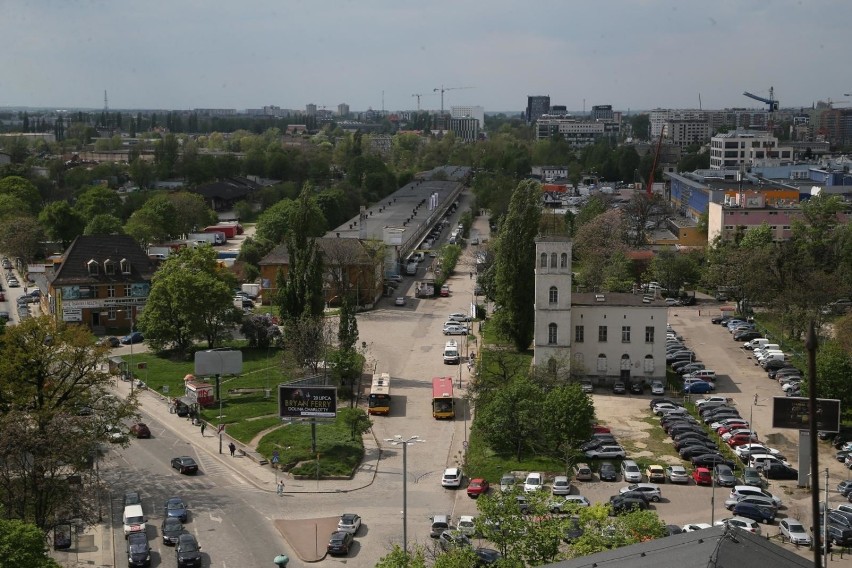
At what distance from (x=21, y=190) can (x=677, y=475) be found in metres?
62.8

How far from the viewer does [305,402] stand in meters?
30.1

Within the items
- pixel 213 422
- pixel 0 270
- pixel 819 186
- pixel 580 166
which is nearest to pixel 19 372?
pixel 213 422

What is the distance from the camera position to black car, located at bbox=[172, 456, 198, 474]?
1142 inches

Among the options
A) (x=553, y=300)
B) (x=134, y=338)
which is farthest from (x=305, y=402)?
(x=134, y=338)

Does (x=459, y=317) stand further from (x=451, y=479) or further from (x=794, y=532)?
(x=794, y=532)

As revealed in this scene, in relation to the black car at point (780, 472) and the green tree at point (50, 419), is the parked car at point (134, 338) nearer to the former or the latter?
the green tree at point (50, 419)

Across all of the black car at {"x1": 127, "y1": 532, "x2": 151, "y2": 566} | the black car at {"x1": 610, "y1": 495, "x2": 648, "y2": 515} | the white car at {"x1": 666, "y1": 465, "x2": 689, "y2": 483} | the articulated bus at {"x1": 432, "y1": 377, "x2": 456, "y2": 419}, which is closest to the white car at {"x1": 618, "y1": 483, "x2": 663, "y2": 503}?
the black car at {"x1": 610, "y1": 495, "x2": 648, "y2": 515}

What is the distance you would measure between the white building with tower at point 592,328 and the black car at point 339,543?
1453cm

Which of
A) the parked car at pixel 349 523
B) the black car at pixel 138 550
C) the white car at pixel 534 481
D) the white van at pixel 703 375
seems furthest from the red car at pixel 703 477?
the black car at pixel 138 550

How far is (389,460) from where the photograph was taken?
99.2ft

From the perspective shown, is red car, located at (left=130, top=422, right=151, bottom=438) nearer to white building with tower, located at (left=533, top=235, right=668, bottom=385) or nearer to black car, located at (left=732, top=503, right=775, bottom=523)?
white building with tower, located at (left=533, top=235, right=668, bottom=385)

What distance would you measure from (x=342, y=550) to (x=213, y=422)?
1130 cm

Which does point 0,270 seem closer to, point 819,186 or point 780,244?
point 780,244

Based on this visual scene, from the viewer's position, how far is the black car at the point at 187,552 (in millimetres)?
22688
